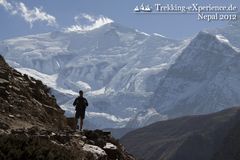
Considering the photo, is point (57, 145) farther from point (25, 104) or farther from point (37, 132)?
point (25, 104)

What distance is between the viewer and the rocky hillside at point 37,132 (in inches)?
799

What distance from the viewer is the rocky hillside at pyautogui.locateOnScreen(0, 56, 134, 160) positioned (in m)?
20.3

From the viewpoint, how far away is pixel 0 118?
1011 inches

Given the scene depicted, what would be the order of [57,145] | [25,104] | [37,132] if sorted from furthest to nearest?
[25,104] < [37,132] < [57,145]

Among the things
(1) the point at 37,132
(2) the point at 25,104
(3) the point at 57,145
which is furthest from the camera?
(2) the point at 25,104

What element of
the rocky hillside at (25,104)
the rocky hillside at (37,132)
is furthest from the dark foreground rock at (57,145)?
the rocky hillside at (25,104)

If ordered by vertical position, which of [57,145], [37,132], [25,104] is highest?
[25,104]

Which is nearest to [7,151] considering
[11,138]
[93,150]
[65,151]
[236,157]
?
[11,138]

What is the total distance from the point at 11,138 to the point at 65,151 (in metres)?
1.98

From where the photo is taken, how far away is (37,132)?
77.6 feet

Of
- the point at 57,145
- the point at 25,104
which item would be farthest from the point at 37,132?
the point at 25,104

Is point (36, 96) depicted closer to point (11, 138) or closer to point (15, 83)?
point (15, 83)

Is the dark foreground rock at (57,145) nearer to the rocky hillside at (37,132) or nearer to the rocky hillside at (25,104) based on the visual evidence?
the rocky hillside at (37,132)

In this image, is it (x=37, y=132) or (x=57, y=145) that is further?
(x=37, y=132)
